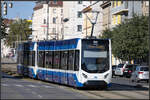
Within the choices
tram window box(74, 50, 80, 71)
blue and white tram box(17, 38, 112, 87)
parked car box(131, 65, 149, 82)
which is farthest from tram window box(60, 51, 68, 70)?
parked car box(131, 65, 149, 82)

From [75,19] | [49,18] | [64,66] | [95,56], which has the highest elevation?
[49,18]

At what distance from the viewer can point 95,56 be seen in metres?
28.3

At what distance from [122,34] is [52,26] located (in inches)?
3377

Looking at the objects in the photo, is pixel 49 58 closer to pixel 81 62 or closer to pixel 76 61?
pixel 76 61

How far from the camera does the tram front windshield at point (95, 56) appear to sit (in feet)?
92.3

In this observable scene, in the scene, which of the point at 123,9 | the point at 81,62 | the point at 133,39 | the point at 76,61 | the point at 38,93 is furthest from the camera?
the point at 123,9

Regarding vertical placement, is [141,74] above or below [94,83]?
below

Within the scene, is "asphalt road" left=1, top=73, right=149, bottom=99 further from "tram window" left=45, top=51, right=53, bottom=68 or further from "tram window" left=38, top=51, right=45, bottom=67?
"tram window" left=38, top=51, right=45, bottom=67

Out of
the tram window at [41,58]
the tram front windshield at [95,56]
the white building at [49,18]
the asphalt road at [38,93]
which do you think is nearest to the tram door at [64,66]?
the asphalt road at [38,93]

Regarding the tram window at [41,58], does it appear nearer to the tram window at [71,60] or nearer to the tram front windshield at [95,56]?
the tram window at [71,60]

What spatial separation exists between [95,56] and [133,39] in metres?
30.3

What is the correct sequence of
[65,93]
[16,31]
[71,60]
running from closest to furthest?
[65,93]
[71,60]
[16,31]

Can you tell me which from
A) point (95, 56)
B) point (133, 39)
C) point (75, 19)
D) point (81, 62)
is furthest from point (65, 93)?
point (75, 19)

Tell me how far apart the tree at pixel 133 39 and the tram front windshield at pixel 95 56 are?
28114 mm
